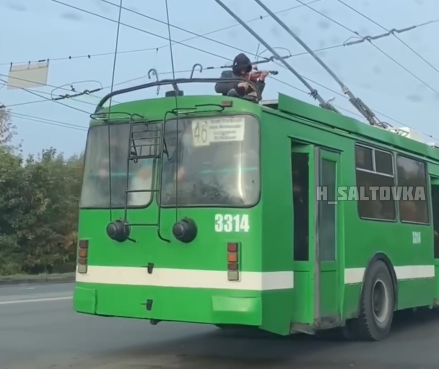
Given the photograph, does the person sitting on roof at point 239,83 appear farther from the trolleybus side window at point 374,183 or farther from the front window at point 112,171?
the trolleybus side window at point 374,183

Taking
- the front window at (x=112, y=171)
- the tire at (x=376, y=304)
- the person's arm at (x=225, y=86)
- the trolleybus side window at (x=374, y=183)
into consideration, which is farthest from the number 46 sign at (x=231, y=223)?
the tire at (x=376, y=304)

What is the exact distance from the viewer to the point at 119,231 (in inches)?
347

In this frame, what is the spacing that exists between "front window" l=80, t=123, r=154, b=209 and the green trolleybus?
14 millimetres

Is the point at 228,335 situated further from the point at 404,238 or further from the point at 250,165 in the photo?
the point at 250,165

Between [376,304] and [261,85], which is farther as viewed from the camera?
[376,304]

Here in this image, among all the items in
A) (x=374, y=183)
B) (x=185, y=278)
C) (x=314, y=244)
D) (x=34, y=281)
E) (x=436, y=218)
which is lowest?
(x=34, y=281)

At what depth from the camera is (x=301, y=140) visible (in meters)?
9.20

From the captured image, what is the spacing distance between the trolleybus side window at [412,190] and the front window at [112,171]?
15.1 ft

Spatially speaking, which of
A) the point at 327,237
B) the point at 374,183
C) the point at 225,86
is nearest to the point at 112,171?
the point at 225,86

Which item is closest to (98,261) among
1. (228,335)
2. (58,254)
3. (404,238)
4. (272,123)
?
(272,123)

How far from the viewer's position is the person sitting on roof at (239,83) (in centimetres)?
893

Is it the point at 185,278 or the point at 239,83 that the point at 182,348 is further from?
the point at 239,83

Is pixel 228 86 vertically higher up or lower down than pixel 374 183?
higher up

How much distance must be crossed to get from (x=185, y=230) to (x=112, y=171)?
4.34ft
